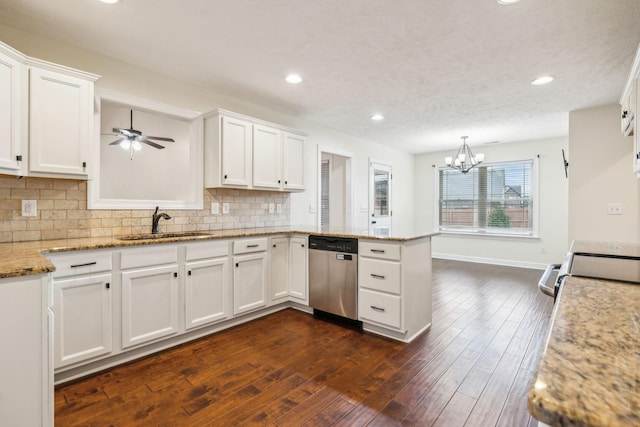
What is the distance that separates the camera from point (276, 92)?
345 cm

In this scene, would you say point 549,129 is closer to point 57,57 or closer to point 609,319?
point 609,319

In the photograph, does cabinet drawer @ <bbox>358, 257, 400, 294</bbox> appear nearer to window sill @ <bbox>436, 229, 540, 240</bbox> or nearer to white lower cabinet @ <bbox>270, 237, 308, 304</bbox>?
white lower cabinet @ <bbox>270, 237, 308, 304</bbox>

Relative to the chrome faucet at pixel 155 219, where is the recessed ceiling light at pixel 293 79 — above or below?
above

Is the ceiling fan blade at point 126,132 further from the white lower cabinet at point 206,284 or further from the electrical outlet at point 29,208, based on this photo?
the white lower cabinet at point 206,284

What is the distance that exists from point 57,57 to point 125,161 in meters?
1.13

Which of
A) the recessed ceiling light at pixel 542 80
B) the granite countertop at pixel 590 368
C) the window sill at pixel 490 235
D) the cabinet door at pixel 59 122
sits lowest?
the window sill at pixel 490 235

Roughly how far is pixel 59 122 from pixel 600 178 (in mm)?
5455

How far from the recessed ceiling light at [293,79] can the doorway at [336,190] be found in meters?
2.01

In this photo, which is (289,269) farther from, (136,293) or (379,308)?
(136,293)

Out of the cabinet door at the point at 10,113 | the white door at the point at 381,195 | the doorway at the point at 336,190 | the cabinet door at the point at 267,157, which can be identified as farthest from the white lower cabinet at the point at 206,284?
the white door at the point at 381,195

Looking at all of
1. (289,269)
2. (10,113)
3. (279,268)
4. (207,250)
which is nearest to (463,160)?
(289,269)

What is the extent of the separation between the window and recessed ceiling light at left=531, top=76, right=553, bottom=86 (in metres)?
3.19

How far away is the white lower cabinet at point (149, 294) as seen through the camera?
2276mm

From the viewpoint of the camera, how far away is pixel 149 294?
94.4 inches
